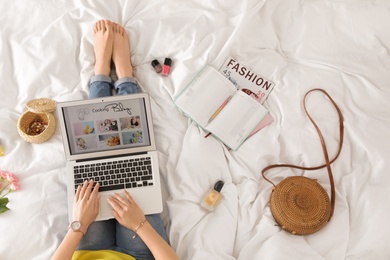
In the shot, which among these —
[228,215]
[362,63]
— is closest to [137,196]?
[228,215]

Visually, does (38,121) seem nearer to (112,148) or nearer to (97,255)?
(112,148)

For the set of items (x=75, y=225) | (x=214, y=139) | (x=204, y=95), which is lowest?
(x=75, y=225)

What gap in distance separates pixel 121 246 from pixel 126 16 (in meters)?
Answer: 0.80

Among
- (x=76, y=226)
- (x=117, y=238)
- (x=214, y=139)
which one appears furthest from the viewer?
(x=214, y=139)

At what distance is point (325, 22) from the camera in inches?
51.5

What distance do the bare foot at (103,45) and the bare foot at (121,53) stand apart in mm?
19

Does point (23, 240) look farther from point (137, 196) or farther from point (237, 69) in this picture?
point (237, 69)

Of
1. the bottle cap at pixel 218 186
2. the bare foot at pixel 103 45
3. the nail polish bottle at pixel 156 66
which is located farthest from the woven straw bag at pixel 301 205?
the bare foot at pixel 103 45

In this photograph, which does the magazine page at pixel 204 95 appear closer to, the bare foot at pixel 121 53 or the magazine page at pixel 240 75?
the magazine page at pixel 240 75

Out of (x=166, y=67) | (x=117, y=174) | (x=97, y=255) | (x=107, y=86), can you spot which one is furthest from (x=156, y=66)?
(x=97, y=255)

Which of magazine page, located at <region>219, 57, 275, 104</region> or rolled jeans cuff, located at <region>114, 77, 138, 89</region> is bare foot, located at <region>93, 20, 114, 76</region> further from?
magazine page, located at <region>219, 57, 275, 104</region>

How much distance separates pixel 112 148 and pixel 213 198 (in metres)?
0.34

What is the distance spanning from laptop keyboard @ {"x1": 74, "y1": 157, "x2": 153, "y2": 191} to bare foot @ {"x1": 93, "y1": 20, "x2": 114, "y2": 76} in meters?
0.34

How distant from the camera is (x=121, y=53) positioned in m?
1.27
